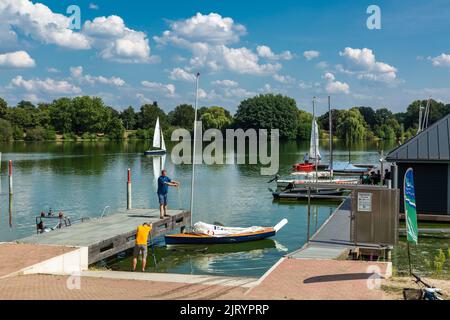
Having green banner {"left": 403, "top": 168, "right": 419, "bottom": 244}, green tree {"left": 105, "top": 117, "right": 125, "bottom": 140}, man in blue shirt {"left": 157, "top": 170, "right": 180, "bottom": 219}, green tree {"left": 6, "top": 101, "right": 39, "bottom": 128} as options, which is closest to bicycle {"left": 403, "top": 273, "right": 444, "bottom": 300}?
green banner {"left": 403, "top": 168, "right": 419, "bottom": 244}

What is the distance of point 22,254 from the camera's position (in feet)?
52.6

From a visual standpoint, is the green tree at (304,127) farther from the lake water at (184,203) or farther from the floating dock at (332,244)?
the floating dock at (332,244)

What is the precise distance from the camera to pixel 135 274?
1479cm

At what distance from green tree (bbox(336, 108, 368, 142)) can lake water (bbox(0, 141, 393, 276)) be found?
3262 inches

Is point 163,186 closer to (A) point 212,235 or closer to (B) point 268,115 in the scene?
(A) point 212,235

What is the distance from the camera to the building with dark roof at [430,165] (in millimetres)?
26062

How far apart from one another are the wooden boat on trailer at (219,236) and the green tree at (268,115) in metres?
129

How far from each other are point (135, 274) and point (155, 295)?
290 cm

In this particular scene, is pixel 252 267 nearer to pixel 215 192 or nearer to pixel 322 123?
pixel 215 192

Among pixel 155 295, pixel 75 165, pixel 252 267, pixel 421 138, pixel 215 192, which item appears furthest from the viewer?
pixel 75 165

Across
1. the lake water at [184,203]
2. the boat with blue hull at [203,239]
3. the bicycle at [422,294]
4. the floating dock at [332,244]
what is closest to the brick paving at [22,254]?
the lake water at [184,203]

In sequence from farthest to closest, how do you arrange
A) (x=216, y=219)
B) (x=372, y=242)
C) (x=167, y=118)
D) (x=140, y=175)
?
(x=167, y=118) < (x=140, y=175) < (x=216, y=219) < (x=372, y=242)

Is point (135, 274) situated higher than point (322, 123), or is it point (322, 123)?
point (322, 123)

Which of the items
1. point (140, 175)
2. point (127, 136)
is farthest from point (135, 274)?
point (127, 136)
